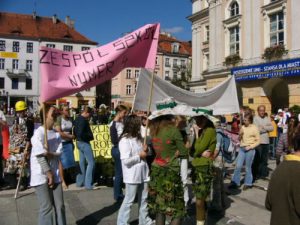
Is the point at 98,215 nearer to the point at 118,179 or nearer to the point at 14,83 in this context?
the point at 118,179

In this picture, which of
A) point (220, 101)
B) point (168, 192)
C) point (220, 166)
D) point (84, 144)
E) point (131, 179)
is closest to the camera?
point (168, 192)

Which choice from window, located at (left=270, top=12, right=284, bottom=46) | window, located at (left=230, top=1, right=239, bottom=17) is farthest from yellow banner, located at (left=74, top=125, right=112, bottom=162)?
window, located at (left=230, top=1, right=239, bottom=17)

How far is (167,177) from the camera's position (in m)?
5.00

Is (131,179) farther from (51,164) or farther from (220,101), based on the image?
(220,101)

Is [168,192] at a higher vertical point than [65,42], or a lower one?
lower

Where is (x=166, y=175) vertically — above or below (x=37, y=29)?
below

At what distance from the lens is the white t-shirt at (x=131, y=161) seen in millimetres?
5453

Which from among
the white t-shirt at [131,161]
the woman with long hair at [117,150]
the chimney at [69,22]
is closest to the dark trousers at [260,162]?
the woman with long hair at [117,150]

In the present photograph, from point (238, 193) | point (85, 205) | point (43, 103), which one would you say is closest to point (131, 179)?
point (43, 103)

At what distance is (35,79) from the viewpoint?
66062 millimetres

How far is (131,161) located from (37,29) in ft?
221

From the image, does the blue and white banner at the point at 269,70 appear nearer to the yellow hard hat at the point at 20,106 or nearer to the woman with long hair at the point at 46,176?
the yellow hard hat at the point at 20,106

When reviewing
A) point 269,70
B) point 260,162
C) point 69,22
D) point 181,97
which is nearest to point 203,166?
point 181,97

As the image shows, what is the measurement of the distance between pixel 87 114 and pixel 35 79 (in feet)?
198
